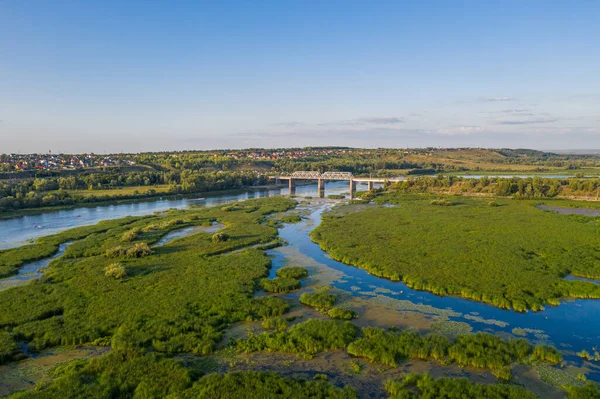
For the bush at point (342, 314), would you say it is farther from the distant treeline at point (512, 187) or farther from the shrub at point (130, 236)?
the distant treeline at point (512, 187)

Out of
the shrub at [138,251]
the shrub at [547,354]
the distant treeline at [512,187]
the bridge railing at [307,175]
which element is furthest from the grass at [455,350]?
the bridge railing at [307,175]

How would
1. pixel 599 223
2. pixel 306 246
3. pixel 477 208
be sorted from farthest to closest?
pixel 477 208 < pixel 599 223 < pixel 306 246

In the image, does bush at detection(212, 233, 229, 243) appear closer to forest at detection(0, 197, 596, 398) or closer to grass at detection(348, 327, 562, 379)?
forest at detection(0, 197, 596, 398)

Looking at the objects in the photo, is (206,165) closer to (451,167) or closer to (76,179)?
(76,179)

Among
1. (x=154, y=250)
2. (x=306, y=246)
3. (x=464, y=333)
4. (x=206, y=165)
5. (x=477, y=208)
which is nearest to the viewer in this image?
(x=464, y=333)

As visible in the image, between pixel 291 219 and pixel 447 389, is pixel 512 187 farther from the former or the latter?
pixel 447 389

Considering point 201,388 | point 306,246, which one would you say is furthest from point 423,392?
point 306,246

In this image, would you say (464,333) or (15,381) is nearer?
(15,381)
